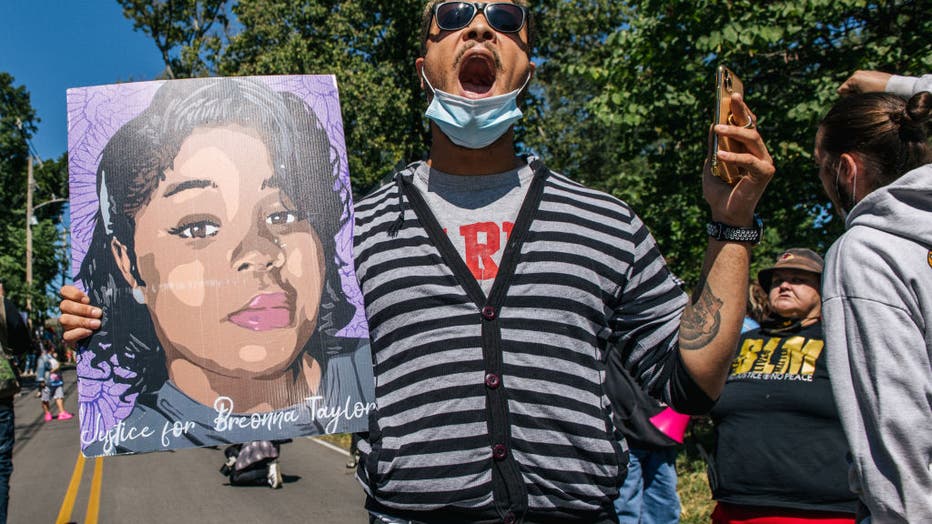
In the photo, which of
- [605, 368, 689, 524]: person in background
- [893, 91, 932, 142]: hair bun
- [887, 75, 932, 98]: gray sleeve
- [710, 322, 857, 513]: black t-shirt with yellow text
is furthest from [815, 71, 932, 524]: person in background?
[605, 368, 689, 524]: person in background

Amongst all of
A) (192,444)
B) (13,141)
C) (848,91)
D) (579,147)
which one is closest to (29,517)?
(192,444)

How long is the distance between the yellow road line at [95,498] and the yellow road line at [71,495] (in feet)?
0.62

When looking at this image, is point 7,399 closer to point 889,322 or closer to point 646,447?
point 646,447

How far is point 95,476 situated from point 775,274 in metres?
10.5

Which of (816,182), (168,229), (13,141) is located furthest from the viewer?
(13,141)

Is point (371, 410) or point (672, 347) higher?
point (672, 347)

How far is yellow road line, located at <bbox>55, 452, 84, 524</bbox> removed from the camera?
8.71 meters

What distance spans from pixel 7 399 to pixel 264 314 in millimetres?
3958

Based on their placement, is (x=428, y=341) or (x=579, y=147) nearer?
(x=428, y=341)

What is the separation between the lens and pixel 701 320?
5.65 ft

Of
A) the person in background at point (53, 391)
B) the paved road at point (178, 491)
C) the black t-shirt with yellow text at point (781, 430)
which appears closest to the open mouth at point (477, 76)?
the black t-shirt with yellow text at point (781, 430)

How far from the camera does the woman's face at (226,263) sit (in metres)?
2.39

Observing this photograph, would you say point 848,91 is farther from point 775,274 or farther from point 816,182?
point 816,182

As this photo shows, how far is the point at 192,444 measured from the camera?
2297 mm
